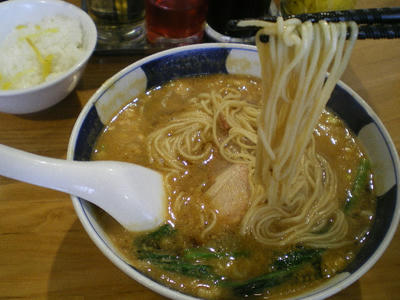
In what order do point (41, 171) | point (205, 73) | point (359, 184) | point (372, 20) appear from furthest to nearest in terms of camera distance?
point (205, 73), point (359, 184), point (41, 171), point (372, 20)

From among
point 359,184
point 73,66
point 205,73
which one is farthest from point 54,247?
point 359,184

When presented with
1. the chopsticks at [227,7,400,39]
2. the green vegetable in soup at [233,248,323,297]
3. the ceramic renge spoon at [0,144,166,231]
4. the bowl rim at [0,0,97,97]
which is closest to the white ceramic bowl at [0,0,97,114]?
the bowl rim at [0,0,97,97]

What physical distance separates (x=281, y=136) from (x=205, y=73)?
68 cm

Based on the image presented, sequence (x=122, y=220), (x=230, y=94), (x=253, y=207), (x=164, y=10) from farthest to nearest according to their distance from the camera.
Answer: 1. (x=164, y=10)
2. (x=230, y=94)
3. (x=253, y=207)
4. (x=122, y=220)

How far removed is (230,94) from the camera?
63.8 inches

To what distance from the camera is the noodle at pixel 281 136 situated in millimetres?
890

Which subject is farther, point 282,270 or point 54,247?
point 54,247

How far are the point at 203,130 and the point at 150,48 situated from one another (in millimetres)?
642

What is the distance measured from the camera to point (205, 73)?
1.67m

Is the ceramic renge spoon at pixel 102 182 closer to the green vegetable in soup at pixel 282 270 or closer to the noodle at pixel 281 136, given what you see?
the noodle at pixel 281 136

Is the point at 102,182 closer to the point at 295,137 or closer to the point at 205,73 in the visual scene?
the point at 295,137

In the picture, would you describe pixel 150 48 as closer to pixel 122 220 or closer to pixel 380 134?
pixel 122 220

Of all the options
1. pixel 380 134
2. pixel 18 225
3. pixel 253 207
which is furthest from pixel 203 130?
pixel 18 225

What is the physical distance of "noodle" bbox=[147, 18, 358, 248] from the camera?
0.89m
